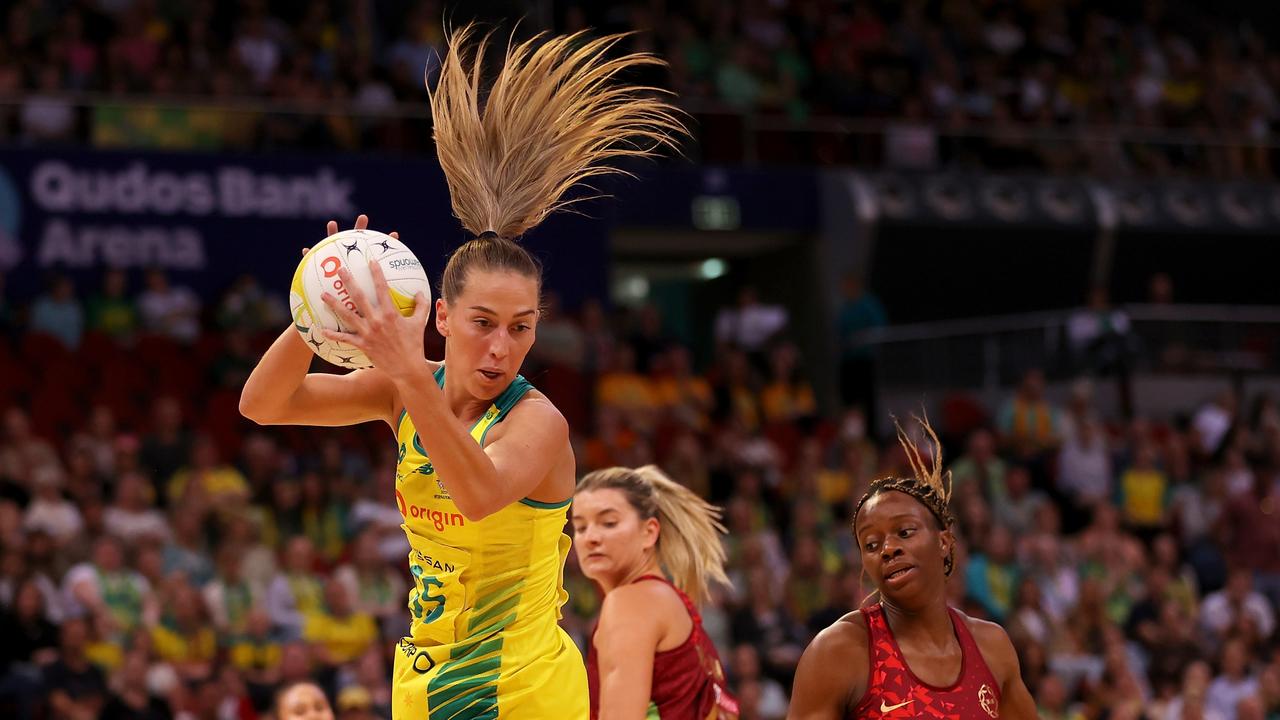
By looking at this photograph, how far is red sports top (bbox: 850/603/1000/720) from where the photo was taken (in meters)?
4.14

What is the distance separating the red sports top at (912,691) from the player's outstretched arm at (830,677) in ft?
0.11

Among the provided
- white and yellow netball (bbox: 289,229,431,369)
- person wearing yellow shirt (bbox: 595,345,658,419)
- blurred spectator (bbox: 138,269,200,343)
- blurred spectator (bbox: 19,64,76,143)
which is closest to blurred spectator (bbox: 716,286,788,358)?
person wearing yellow shirt (bbox: 595,345,658,419)

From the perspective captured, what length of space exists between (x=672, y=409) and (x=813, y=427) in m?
1.63

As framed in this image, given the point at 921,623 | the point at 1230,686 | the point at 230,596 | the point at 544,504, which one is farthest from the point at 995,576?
the point at 544,504

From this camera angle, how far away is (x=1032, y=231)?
18.9 m

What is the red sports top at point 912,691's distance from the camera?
4.14m

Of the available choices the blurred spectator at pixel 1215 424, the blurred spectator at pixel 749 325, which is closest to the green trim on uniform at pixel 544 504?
the blurred spectator at pixel 749 325

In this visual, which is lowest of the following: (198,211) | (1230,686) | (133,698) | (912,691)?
(1230,686)

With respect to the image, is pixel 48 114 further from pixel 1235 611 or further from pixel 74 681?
pixel 1235 611

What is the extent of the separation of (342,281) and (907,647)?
5.87 feet

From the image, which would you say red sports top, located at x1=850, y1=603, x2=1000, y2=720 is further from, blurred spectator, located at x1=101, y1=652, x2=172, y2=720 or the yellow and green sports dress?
blurred spectator, located at x1=101, y1=652, x2=172, y2=720

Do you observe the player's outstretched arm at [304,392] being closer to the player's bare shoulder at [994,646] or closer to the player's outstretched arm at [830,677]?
the player's outstretched arm at [830,677]

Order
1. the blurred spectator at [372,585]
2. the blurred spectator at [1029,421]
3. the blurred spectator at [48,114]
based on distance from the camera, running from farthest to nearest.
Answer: the blurred spectator at [1029,421] → the blurred spectator at [48,114] → the blurred spectator at [372,585]

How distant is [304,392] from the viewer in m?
3.92
